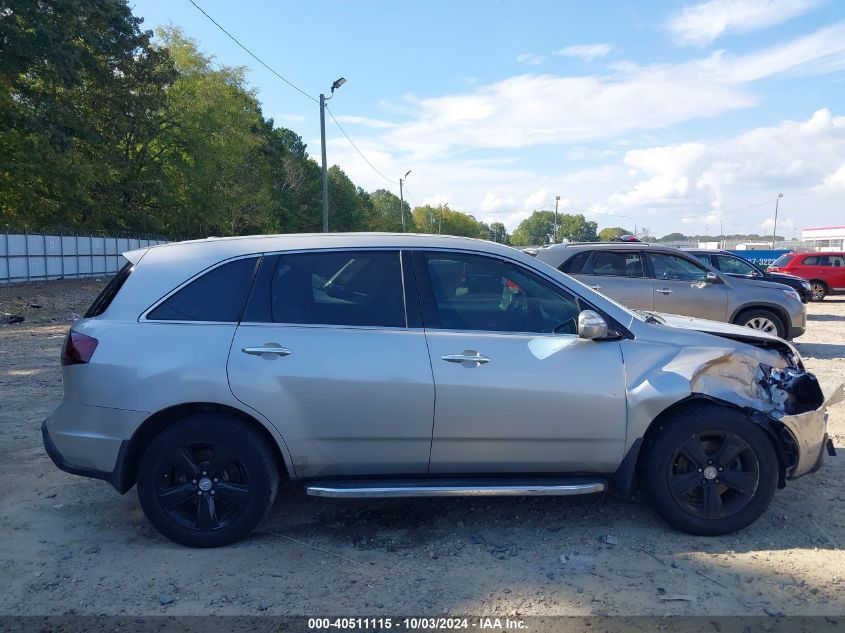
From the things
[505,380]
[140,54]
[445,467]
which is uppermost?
[140,54]

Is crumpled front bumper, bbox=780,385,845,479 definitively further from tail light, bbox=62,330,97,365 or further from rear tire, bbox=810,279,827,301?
rear tire, bbox=810,279,827,301

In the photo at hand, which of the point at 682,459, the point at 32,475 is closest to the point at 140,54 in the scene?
the point at 32,475

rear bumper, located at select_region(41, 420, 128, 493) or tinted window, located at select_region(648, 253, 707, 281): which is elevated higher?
tinted window, located at select_region(648, 253, 707, 281)

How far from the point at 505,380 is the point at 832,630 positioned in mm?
1937

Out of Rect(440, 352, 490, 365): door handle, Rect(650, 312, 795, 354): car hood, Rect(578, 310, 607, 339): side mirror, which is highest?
Rect(578, 310, 607, 339): side mirror

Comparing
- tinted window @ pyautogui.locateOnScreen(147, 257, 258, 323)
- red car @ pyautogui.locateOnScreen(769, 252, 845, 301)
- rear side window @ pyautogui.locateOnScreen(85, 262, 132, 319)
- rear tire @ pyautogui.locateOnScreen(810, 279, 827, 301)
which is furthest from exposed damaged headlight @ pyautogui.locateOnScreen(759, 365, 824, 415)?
rear tire @ pyautogui.locateOnScreen(810, 279, 827, 301)

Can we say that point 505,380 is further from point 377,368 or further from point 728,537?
point 728,537

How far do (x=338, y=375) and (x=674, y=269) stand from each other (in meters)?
7.90

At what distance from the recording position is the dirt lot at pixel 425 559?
3250mm

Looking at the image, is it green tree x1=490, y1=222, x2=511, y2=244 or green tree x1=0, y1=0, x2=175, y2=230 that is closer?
green tree x1=0, y1=0, x2=175, y2=230

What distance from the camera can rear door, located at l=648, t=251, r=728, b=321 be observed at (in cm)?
994

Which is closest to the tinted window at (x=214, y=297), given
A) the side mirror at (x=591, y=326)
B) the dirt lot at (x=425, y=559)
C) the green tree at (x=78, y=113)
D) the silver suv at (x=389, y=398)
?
the silver suv at (x=389, y=398)

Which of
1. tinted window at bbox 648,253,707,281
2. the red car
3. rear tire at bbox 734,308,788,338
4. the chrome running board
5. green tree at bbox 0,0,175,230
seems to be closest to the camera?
the chrome running board

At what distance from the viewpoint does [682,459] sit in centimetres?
388
